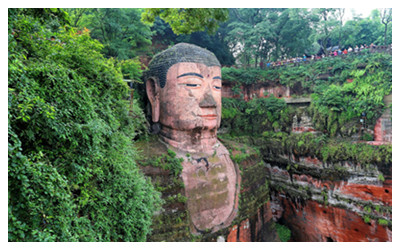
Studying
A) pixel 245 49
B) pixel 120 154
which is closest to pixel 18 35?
pixel 120 154

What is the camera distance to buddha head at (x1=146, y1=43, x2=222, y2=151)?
703 cm

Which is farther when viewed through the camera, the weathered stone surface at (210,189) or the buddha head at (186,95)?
the buddha head at (186,95)

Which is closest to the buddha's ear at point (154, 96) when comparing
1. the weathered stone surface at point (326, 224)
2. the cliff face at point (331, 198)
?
the cliff face at point (331, 198)

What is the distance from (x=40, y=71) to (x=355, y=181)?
10609 mm

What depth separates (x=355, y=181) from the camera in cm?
873

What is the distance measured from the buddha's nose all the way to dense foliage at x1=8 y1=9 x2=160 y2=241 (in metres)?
2.86

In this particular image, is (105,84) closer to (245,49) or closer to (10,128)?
(10,128)

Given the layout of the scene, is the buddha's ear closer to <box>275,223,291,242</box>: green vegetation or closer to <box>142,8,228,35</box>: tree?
<box>142,8,228,35</box>: tree

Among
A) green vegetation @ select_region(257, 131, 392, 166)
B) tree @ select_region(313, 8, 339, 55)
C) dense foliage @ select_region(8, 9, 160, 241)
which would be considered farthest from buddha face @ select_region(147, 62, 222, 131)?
tree @ select_region(313, 8, 339, 55)

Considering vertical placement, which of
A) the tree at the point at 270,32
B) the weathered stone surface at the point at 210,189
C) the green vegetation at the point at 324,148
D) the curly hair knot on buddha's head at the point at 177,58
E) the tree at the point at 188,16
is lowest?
the weathered stone surface at the point at 210,189

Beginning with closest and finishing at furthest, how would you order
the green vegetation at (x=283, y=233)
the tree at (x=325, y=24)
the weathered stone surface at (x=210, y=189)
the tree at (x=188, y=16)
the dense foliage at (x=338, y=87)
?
the tree at (x=188, y=16), the weathered stone surface at (x=210, y=189), the dense foliage at (x=338, y=87), the green vegetation at (x=283, y=233), the tree at (x=325, y=24)

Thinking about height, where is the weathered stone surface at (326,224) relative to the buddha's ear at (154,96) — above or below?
below

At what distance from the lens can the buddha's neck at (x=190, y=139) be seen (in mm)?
7312

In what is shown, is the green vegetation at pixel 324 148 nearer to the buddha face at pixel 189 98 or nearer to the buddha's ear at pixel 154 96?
the buddha face at pixel 189 98
